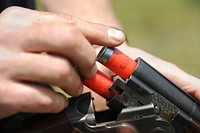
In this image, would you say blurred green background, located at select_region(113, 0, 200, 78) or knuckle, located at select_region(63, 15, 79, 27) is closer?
knuckle, located at select_region(63, 15, 79, 27)

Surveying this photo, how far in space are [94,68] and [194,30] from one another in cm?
274

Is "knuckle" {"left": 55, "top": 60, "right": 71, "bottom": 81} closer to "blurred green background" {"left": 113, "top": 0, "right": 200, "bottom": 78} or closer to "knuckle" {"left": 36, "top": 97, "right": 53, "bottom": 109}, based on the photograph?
"knuckle" {"left": 36, "top": 97, "right": 53, "bottom": 109}

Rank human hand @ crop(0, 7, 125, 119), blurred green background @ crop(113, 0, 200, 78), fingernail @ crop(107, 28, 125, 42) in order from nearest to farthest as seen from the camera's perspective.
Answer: human hand @ crop(0, 7, 125, 119) → fingernail @ crop(107, 28, 125, 42) → blurred green background @ crop(113, 0, 200, 78)

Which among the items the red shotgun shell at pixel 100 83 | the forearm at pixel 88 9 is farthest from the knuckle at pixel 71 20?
the forearm at pixel 88 9

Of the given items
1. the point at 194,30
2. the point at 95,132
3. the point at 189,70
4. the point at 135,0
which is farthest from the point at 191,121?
the point at 135,0

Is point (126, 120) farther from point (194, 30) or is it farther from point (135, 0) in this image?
point (135, 0)

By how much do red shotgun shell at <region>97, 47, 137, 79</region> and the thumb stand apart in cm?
2

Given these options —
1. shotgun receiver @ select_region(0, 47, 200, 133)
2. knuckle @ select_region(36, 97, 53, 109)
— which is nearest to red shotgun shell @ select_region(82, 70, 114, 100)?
shotgun receiver @ select_region(0, 47, 200, 133)

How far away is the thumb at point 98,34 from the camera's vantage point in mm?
1051

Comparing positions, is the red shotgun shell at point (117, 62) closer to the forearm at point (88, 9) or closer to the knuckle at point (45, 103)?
the knuckle at point (45, 103)

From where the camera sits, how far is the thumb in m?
1.05

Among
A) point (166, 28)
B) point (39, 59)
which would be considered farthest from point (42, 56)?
point (166, 28)

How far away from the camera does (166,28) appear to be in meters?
3.74

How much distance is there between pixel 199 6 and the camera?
4176 millimetres
